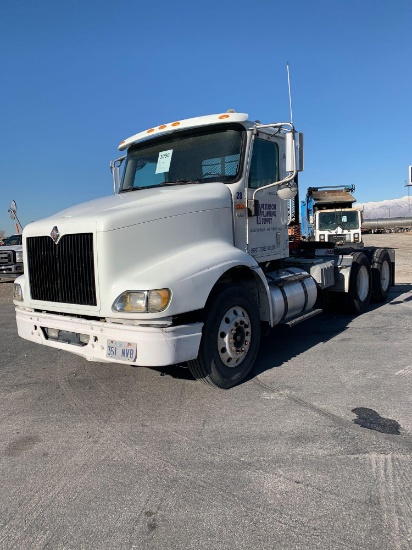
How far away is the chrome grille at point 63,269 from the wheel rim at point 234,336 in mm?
1325

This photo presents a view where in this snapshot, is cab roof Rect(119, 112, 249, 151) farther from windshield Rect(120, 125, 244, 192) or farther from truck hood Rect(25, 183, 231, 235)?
truck hood Rect(25, 183, 231, 235)

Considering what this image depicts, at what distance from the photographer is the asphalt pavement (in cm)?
241

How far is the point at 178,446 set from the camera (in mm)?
3342

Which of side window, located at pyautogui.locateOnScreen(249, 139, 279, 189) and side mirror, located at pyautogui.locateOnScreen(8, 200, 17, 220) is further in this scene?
side mirror, located at pyautogui.locateOnScreen(8, 200, 17, 220)

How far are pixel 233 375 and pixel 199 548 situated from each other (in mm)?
2264

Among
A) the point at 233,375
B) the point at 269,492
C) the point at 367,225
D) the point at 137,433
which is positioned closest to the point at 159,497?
the point at 269,492

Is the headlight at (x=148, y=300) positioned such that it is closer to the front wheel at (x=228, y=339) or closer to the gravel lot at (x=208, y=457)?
the front wheel at (x=228, y=339)

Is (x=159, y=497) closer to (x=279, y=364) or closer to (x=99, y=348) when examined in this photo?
(x=99, y=348)

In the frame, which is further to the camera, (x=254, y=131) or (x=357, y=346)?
(x=357, y=346)

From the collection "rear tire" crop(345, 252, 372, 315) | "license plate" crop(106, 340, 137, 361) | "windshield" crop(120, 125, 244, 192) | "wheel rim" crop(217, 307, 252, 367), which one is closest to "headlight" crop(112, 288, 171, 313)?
"license plate" crop(106, 340, 137, 361)

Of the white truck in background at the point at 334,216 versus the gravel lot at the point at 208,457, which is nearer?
the gravel lot at the point at 208,457

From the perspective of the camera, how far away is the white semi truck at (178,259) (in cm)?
380

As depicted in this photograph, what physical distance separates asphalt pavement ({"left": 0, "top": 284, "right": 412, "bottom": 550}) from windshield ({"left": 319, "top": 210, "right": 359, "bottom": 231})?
1777 cm

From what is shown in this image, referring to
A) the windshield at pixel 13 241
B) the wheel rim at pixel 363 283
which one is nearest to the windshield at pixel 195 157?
the wheel rim at pixel 363 283
